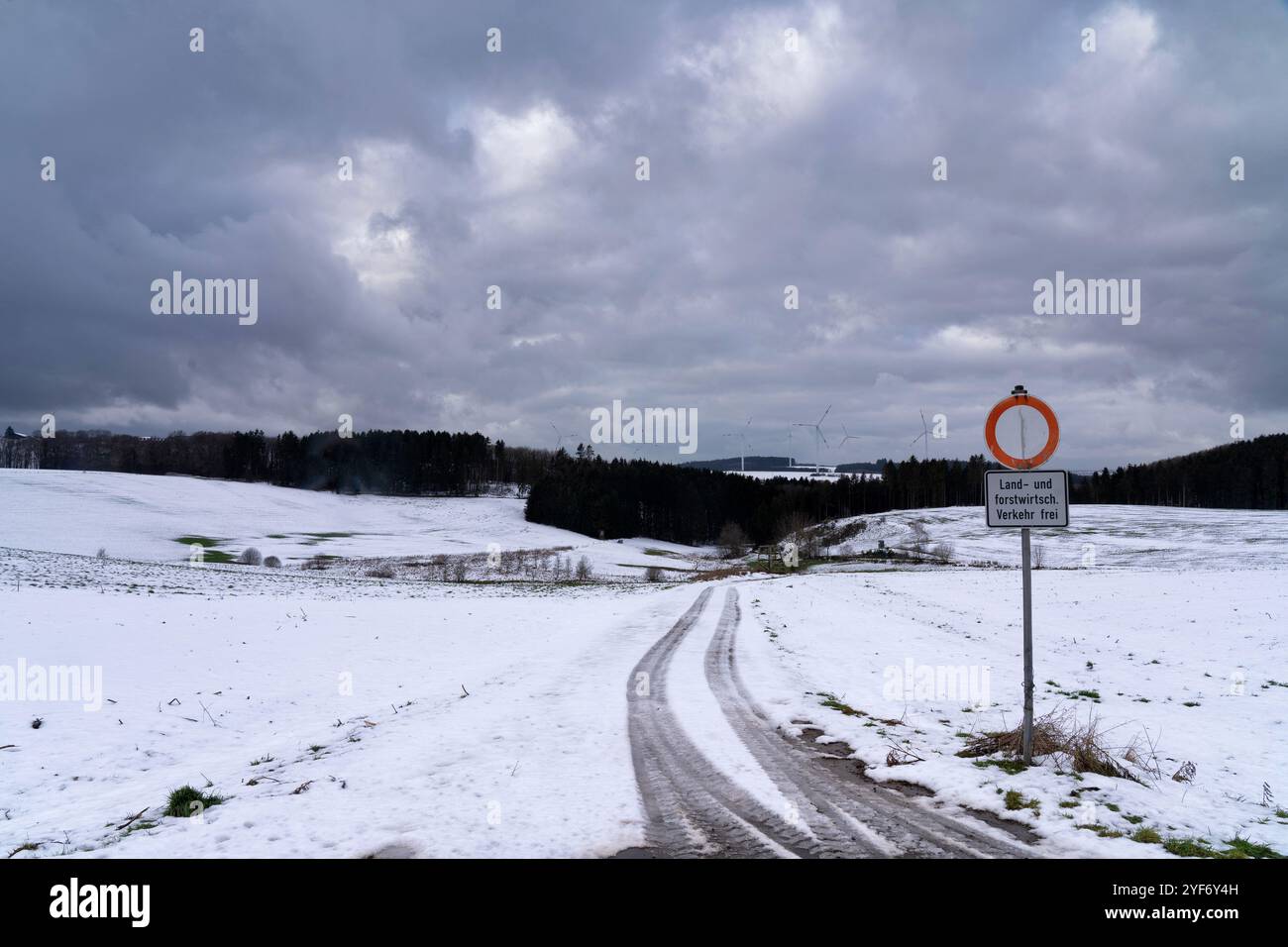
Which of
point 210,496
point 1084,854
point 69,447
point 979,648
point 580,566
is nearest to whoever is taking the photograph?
point 1084,854

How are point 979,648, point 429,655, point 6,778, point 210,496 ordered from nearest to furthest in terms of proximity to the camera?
point 6,778
point 429,655
point 979,648
point 210,496

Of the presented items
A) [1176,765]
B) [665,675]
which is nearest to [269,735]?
[665,675]

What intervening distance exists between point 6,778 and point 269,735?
3.11 m

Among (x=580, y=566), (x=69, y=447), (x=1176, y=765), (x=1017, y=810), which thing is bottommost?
(x=580, y=566)

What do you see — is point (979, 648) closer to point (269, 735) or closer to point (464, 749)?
point (464, 749)

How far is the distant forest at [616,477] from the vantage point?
428 feet

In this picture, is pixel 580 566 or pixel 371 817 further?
pixel 580 566

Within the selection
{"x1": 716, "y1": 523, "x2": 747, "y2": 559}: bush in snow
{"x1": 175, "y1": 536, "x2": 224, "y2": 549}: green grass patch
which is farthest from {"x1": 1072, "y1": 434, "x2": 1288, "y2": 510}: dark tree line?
{"x1": 175, "y1": 536, "x2": 224, "y2": 549}: green grass patch

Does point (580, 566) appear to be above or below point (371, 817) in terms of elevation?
below

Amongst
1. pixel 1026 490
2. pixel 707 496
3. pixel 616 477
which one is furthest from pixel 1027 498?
pixel 707 496

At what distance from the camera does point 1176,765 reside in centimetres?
912

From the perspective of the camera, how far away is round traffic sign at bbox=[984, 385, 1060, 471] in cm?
784

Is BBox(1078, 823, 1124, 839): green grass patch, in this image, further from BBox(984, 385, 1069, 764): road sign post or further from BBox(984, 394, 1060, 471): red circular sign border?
BBox(984, 394, 1060, 471): red circular sign border

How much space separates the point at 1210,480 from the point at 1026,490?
177 m
